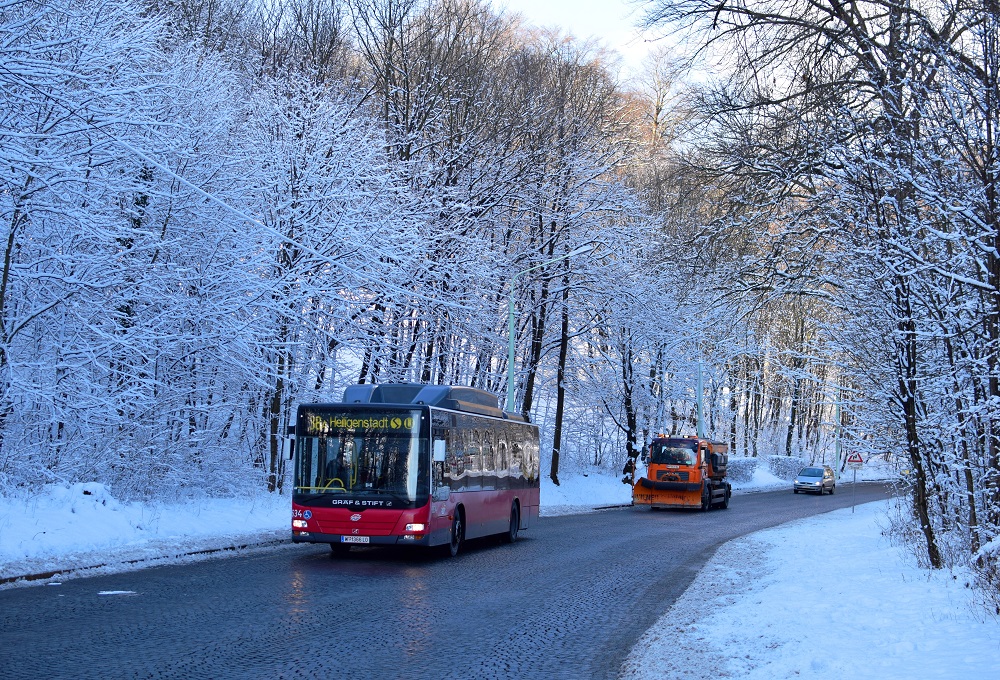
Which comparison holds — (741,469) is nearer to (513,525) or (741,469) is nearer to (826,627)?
(513,525)

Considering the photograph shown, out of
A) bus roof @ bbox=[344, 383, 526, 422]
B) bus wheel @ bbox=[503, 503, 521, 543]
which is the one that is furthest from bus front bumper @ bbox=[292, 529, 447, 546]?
bus wheel @ bbox=[503, 503, 521, 543]

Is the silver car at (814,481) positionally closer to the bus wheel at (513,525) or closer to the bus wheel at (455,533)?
the bus wheel at (513,525)

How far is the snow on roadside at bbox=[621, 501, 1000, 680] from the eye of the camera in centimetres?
831

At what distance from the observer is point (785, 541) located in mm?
24062

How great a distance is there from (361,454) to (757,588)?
22.4 feet

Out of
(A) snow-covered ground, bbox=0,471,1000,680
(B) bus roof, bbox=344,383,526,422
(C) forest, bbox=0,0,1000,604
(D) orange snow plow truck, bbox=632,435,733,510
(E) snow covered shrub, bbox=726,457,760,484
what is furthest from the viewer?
(E) snow covered shrub, bbox=726,457,760,484

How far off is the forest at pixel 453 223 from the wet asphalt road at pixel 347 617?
3.96 metres

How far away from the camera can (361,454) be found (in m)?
17.7

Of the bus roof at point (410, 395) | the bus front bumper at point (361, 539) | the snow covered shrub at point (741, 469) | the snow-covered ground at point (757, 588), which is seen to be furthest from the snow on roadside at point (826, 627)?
the snow covered shrub at point (741, 469)

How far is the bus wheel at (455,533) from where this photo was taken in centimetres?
1885

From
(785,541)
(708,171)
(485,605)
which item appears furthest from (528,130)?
(485,605)

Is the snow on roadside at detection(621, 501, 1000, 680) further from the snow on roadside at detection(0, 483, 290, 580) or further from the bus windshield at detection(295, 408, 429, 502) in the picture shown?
the snow on roadside at detection(0, 483, 290, 580)

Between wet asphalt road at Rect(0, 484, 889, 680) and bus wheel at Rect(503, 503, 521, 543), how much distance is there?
3.52m

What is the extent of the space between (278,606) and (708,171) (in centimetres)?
903
